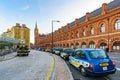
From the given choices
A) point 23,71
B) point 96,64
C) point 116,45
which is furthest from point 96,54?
point 116,45

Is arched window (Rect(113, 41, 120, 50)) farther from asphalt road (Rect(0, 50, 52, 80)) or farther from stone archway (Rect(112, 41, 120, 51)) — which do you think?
asphalt road (Rect(0, 50, 52, 80))

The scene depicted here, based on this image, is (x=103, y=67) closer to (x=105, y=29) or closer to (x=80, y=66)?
(x=80, y=66)

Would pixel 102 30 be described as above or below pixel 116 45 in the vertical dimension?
above

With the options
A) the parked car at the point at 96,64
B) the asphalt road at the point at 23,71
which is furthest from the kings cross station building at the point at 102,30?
the parked car at the point at 96,64

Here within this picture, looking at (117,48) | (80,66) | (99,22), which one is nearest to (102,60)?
(80,66)

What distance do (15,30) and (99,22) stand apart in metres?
76.8

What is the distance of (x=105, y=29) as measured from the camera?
127 ft

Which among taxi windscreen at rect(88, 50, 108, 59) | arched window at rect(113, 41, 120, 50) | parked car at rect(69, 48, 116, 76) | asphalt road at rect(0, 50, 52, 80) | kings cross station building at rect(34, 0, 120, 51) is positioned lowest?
asphalt road at rect(0, 50, 52, 80)

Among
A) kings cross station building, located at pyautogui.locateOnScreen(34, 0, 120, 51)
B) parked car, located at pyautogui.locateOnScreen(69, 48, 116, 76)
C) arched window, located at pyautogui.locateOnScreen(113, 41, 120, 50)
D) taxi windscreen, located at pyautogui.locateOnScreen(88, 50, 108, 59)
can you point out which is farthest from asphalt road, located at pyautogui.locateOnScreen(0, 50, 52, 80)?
kings cross station building, located at pyautogui.locateOnScreen(34, 0, 120, 51)

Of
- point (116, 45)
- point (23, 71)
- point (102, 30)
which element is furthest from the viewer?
point (102, 30)

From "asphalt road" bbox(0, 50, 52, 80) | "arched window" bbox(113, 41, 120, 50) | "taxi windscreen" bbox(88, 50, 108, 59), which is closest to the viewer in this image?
"asphalt road" bbox(0, 50, 52, 80)

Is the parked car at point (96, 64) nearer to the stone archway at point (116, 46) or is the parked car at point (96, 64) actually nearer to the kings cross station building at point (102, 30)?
the stone archway at point (116, 46)

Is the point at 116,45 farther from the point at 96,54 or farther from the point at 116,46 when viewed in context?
the point at 96,54

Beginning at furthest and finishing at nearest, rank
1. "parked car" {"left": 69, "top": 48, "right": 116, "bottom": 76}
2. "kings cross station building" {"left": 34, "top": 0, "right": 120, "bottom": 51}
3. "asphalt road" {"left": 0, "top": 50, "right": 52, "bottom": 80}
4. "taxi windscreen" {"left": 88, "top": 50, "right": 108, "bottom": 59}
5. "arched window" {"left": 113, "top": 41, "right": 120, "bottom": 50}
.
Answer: "kings cross station building" {"left": 34, "top": 0, "right": 120, "bottom": 51}, "arched window" {"left": 113, "top": 41, "right": 120, "bottom": 50}, "taxi windscreen" {"left": 88, "top": 50, "right": 108, "bottom": 59}, "asphalt road" {"left": 0, "top": 50, "right": 52, "bottom": 80}, "parked car" {"left": 69, "top": 48, "right": 116, "bottom": 76}
